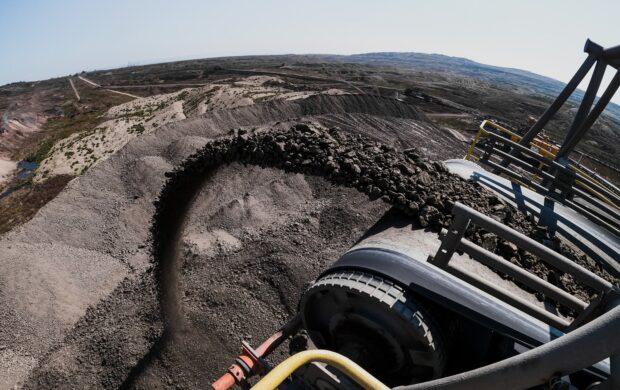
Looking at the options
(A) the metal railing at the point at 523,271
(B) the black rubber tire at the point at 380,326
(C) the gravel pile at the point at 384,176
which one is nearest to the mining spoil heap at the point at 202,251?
Answer: (C) the gravel pile at the point at 384,176

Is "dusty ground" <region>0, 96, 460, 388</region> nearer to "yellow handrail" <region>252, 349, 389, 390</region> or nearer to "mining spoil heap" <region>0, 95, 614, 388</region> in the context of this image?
"mining spoil heap" <region>0, 95, 614, 388</region>

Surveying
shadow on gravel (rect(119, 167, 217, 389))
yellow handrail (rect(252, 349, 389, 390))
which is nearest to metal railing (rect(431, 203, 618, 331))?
yellow handrail (rect(252, 349, 389, 390))

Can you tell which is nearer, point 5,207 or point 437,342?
point 437,342

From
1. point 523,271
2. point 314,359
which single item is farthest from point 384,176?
point 314,359

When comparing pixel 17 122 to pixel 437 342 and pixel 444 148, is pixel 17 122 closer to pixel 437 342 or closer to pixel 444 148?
pixel 444 148

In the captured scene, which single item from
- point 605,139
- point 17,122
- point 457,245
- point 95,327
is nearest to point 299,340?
point 457,245

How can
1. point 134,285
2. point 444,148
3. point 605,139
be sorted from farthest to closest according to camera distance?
point 605,139 < point 444,148 < point 134,285

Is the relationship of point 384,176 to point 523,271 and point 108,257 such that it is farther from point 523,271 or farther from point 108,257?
point 108,257
